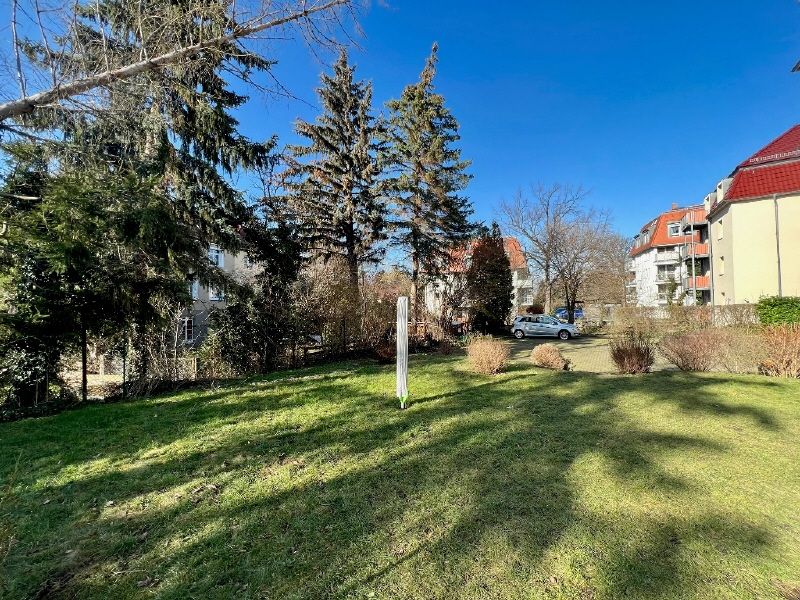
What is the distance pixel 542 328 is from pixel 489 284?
19.6 feet

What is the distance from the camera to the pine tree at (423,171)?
16.9 m

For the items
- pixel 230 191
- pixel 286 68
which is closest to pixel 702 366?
pixel 286 68

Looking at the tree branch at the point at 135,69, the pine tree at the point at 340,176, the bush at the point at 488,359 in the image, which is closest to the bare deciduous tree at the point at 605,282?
the pine tree at the point at 340,176

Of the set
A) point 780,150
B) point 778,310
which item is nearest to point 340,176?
point 778,310

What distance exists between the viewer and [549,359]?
9.60 m

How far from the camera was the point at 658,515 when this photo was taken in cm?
299

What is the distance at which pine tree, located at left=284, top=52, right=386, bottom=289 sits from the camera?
15.4 meters

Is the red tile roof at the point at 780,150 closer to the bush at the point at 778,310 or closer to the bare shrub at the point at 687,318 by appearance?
the bush at the point at 778,310

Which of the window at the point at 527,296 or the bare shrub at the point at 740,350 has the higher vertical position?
the window at the point at 527,296

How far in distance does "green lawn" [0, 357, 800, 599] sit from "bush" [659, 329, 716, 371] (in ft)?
8.03

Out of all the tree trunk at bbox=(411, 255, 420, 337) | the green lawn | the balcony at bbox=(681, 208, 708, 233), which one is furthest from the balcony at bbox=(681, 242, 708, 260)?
the green lawn

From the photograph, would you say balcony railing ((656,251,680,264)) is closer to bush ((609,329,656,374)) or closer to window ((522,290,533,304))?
window ((522,290,533,304))

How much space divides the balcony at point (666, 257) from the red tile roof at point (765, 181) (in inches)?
804

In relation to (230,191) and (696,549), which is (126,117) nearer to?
(230,191)
